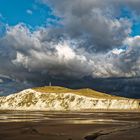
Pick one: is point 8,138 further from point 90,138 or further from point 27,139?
point 90,138

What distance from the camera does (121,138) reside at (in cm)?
3906

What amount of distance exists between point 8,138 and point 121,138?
43.9 ft

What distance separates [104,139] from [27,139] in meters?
8.86

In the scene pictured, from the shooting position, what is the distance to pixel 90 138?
3956 centimetres

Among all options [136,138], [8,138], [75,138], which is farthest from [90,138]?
[8,138]

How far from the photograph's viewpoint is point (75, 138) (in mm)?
39594

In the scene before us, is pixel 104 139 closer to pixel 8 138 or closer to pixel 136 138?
pixel 136 138

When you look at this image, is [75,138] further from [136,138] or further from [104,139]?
[136,138]

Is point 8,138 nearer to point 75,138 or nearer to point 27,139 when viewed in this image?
point 27,139

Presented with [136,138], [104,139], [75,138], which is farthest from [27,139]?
[136,138]

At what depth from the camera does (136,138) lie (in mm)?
38906

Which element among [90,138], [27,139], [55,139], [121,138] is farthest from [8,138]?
[121,138]

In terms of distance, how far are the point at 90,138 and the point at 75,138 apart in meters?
1.76

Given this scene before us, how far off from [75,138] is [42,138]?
3.94 m
